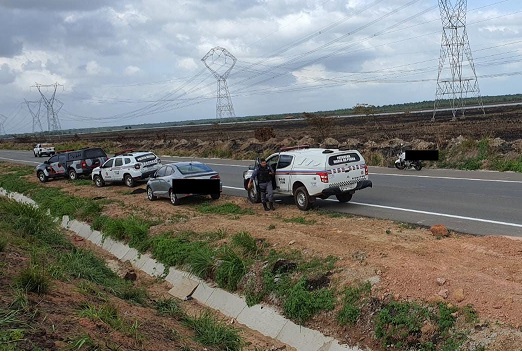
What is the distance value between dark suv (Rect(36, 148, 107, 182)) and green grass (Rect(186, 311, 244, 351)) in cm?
2362

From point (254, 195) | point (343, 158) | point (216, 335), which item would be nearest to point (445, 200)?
point (343, 158)

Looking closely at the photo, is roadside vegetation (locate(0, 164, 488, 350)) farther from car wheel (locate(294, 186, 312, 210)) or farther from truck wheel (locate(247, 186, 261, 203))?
truck wheel (locate(247, 186, 261, 203))

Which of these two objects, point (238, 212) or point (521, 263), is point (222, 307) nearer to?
point (521, 263)

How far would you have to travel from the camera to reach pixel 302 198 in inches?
640

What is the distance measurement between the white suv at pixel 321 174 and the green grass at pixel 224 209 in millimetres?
1500

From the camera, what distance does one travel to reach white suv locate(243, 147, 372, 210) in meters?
15.7

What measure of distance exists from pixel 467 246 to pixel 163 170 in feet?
41.8

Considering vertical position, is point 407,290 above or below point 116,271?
above

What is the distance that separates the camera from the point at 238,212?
1692 centimetres

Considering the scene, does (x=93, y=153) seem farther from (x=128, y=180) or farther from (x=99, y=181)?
(x=128, y=180)

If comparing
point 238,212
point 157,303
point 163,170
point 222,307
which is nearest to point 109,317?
point 157,303

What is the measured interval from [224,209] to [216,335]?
9.62 metres

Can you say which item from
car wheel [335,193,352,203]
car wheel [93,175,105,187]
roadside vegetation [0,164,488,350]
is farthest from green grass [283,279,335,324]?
car wheel [93,175,105,187]

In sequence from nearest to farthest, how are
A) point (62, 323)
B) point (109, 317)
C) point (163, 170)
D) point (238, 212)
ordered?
1. point (62, 323)
2. point (109, 317)
3. point (238, 212)
4. point (163, 170)
